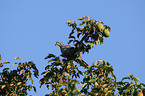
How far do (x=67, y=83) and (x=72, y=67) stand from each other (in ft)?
3.70

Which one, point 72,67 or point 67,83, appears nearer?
point 67,83

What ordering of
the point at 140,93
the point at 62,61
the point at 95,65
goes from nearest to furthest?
the point at 140,93, the point at 95,65, the point at 62,61

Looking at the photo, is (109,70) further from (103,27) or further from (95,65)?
(103,27)

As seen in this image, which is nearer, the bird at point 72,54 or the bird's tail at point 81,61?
the bird at point 72,54

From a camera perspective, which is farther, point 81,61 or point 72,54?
point 81,61

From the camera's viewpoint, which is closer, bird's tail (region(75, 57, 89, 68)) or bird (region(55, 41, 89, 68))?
bird (region(55, 41, 89, 68))

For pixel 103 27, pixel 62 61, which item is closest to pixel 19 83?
pixel 62 61

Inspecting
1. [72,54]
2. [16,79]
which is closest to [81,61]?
[72,54]

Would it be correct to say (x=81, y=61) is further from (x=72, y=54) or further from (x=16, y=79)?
(x=16, y=79)

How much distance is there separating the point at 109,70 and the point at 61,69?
A: 132 centimetres

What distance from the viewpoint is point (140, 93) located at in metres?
5.76

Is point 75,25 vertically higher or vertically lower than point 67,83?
higher

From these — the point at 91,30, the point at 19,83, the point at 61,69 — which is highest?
the point at 91,30

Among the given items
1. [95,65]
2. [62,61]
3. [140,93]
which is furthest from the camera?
[62,61]
